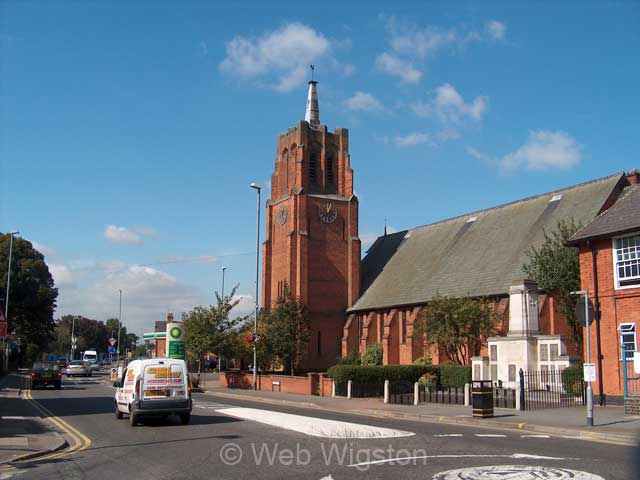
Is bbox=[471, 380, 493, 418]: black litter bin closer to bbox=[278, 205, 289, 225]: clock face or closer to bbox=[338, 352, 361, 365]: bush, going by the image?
bbox=[338, 352, 361, 365]: bush

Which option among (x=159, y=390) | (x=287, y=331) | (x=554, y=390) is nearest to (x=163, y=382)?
(x=159, y=390)

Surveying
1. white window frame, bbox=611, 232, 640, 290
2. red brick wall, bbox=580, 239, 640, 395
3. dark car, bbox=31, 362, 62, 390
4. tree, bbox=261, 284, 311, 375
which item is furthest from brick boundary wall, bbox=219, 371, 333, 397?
white window frame, bbox=611, 232, 640, 290

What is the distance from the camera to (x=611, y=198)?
38.8 metres

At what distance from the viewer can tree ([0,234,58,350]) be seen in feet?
219

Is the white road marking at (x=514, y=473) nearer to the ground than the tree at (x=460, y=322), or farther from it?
nearer to the ground

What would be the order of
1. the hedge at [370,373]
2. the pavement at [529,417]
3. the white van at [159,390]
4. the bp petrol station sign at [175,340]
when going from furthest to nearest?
the bp petrol station sign at [175,340]
the hedge at [370,373]
the white van at [159,390]
the pavement at [529,417]

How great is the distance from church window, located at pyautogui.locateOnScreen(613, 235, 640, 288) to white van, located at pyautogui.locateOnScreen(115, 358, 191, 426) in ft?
56.0

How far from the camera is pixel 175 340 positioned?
40969mm

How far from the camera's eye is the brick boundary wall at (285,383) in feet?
116

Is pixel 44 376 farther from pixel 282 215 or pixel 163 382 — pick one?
pixel 163 382

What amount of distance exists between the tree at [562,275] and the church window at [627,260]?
21.1ft

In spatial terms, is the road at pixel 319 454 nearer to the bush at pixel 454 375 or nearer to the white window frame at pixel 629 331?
the white window frame at pixel 629 331

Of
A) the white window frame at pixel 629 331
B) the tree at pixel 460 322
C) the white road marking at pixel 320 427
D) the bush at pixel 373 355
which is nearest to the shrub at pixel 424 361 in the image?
the tree at pixel 460 322

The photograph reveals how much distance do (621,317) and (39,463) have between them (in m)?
21.2
